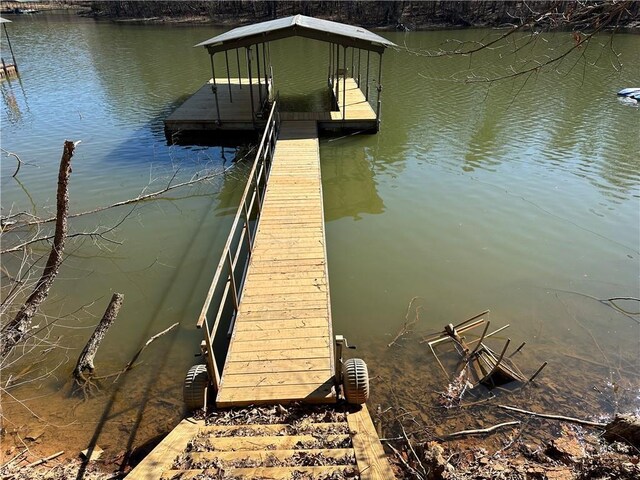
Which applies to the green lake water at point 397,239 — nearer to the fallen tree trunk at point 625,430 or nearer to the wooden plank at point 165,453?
the fallen tree trunk at point 625,430

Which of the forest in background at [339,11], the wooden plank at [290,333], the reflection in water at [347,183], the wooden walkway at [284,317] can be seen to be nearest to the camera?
the wooden walkway at [284,317]

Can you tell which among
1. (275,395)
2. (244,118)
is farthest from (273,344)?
(244,118)

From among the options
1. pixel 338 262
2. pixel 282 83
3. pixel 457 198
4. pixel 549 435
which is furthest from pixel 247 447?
pixel 282 83

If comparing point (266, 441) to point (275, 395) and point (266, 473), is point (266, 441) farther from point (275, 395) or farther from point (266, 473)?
point (275, 395)

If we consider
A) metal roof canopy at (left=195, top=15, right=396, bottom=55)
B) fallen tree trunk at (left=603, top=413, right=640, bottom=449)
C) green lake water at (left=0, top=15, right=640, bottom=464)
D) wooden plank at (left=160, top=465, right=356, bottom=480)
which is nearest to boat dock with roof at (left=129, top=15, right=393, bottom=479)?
wooden plank at (left=160, top=465, right=356, bottom=480)

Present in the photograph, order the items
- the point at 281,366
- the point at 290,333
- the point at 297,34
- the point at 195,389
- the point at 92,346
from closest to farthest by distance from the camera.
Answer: the point at 195,389, the point at 281,366, the point at 290,333, the point at 92,346, the point at 297,34

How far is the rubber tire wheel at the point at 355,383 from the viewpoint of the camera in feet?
12.4

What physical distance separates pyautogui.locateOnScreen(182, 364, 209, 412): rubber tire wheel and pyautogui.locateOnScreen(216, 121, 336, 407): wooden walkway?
230mm

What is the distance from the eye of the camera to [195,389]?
3.72 m

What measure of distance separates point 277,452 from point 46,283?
350cm

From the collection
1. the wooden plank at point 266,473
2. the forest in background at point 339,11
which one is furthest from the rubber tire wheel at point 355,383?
the forest in background at point 339,11

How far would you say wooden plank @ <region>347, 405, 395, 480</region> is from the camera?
295 centimetres

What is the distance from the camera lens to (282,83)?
19938 mm

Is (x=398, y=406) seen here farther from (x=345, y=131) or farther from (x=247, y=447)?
(x=345, y=131)
